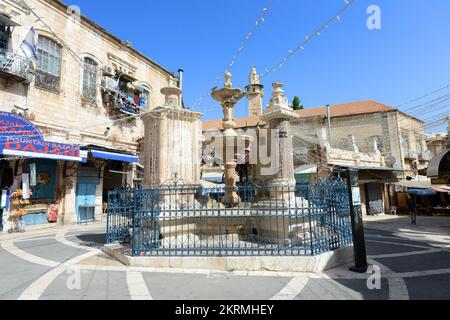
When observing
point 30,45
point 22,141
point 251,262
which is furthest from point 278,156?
point 30,45

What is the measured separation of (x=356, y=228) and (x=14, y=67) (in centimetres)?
1520

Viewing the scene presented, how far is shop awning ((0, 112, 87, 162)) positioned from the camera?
10.3 metres

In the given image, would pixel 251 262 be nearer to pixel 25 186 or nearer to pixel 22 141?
pixel 22 141

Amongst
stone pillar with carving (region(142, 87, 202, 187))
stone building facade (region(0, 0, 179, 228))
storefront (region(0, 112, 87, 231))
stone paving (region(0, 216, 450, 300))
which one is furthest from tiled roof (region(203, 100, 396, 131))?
stone paving (region(0, 216, 450, 300))

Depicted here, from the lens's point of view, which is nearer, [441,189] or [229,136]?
[229,136]

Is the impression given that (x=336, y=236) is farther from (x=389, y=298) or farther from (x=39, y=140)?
(x=39, y=140)

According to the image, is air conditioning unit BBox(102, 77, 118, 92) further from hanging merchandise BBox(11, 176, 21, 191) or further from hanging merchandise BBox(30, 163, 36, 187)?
hanging merchandise BBox(11, 176, 21, 191)

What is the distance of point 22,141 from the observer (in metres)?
10.6

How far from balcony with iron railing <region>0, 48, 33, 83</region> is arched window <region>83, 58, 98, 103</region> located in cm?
341

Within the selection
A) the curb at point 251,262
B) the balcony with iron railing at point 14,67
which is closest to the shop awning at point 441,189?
the curb at point 251,262

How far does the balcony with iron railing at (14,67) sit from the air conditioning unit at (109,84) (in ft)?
14.4

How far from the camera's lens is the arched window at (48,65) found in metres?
13.4
